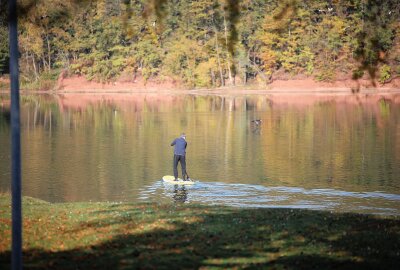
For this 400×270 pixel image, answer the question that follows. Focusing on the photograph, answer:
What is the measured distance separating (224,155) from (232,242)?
23756 millimetres

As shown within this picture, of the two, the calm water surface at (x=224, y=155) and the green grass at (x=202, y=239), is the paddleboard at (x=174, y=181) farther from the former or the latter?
the green grass at (x=202, y=239)

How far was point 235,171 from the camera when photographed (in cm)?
3064

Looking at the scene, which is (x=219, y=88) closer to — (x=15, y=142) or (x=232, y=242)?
(x=232, y=242)

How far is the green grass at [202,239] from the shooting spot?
11102 mm

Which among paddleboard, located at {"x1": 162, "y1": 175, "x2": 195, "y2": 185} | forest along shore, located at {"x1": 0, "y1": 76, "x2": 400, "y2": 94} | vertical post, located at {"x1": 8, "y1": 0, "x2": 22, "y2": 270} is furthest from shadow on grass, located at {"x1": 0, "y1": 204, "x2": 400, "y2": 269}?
forest along shore, located at {"x1": 0, "y1": 76, "x2": 400, "y2": 94}

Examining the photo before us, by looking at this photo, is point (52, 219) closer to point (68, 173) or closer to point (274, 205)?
point (274, 205)

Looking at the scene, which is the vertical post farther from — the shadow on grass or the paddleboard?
the paddleboard

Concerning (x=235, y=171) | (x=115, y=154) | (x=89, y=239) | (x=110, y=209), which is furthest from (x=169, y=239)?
(x=115, y=154)

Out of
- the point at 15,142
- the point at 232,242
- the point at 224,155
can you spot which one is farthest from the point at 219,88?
the point at 15,142

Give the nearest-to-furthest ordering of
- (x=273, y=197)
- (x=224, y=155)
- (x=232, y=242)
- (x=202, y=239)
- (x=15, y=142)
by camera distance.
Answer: (x=15, y=142), (x=232, y=242), (x=202, y=239), (x=273, y=197), (x=224, y=155)

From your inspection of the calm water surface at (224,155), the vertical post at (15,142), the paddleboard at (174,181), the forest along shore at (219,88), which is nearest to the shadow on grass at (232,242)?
the vertical post at (15,142)

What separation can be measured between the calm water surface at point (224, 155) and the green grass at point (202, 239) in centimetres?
705

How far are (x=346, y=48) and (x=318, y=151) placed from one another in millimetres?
12540

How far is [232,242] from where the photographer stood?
12.6 metres
